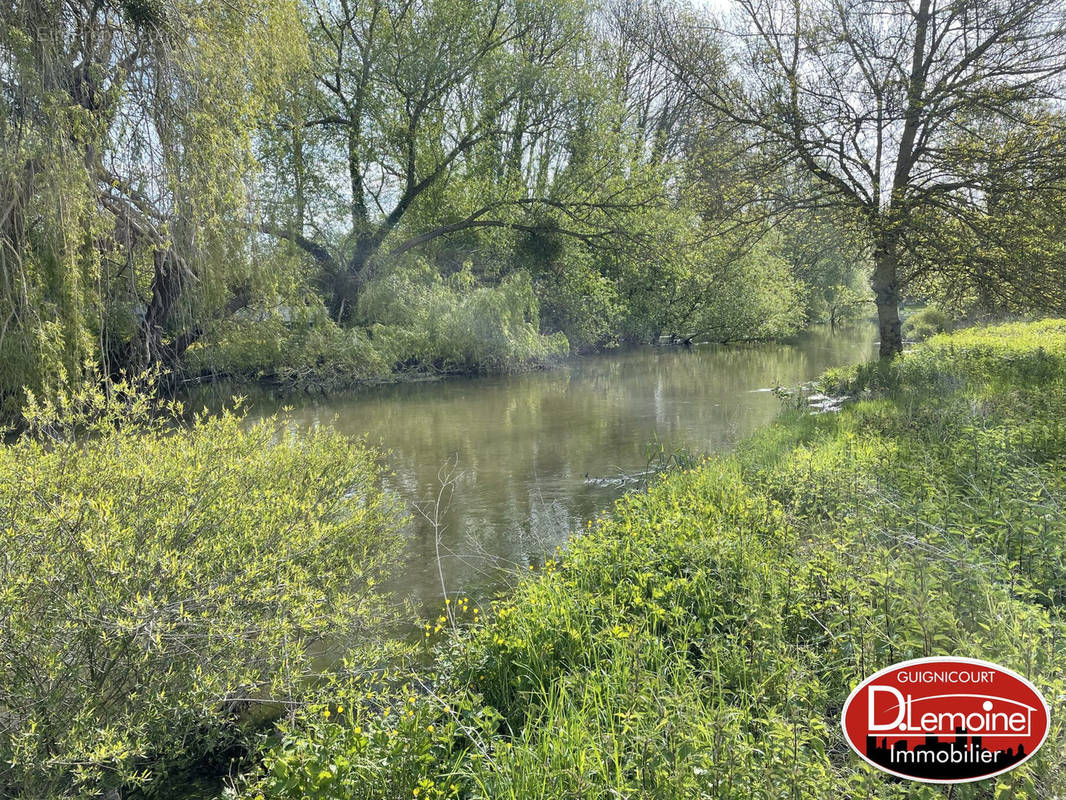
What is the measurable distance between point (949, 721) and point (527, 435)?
406 inches

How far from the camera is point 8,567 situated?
2666 mm

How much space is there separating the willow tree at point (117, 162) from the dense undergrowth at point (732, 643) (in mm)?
5742

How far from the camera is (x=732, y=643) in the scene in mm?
3062

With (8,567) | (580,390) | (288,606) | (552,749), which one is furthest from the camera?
(580,390)

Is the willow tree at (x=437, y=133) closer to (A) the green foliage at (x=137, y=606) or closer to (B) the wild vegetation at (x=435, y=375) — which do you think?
(B) the wild vegetation at (x=435, y=375)

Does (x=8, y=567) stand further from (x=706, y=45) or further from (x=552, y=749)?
(x=706, y=45)

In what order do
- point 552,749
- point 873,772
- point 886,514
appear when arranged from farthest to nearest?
1. point 886,514
2. point 552,749
3. point 873,772

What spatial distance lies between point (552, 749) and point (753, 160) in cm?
1254

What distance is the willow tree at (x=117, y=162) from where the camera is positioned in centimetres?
706

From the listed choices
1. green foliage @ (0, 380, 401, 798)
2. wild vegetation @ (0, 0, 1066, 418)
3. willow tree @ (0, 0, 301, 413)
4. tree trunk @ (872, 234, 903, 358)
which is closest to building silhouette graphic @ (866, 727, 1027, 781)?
green foliage @ (0, 380, 401, 798)

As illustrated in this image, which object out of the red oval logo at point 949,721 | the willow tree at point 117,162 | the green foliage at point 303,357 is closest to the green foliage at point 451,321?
the green foliage at point 303,357

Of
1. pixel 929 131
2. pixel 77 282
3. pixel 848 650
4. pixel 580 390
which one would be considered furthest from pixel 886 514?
pixel 580 390

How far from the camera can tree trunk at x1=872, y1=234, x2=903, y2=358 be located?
11.4 metres

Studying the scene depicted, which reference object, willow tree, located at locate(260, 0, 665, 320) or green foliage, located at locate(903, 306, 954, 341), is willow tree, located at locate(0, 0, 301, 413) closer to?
willow tree, located at locate(260, 0, 665, 320)
